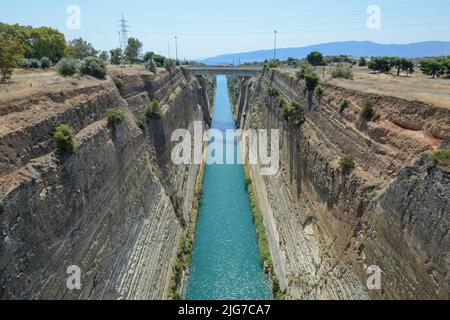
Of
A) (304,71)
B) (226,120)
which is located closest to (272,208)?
(304,71)

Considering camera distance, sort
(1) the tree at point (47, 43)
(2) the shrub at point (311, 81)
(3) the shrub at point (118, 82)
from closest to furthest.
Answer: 1. (3) the shrub at point (118, 82)
2. (2) the shrub at point (311, 81)
3. (1) the tree at point (47, 43)

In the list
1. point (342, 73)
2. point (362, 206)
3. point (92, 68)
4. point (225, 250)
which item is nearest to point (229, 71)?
point (342, 73)

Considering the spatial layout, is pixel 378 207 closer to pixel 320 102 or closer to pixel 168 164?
pixel 320 102

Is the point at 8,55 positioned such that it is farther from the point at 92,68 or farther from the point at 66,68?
the point at 92,68

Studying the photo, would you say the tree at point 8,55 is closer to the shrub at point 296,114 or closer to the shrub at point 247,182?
the shrub at point 296,114

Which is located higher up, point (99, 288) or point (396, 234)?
point (396, 234)

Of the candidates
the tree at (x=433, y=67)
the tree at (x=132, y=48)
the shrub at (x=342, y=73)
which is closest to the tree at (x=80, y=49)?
the tree at (x=132, y=48)
